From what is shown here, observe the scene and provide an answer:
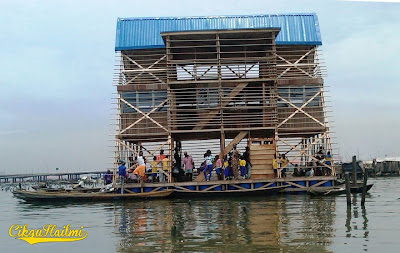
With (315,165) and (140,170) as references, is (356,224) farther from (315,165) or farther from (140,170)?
(140,170)

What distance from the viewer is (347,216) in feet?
52.5

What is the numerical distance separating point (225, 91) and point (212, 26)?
4.67 metres

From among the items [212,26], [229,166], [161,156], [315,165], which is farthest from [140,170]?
[212,26]

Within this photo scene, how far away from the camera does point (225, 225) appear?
14547mm

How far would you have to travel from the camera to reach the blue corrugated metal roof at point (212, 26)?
27.6 metres

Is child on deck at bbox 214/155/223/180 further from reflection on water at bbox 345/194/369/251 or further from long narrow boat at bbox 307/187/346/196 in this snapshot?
reflection on water at bbox 345/194/369/251

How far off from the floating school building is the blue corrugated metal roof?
0.31 ft

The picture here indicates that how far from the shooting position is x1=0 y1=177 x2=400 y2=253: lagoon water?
38.1 feet

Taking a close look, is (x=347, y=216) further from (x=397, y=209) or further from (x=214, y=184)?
(x=214, y=184)

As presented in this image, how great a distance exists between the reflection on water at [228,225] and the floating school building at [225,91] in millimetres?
5190

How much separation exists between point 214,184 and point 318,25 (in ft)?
38.7

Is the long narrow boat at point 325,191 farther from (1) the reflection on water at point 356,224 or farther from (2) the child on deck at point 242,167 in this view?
(2) the child on deck at point 242,167

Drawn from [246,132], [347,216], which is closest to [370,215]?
[347,216]

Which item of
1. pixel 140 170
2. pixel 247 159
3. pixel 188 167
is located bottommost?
pixel 140 170
